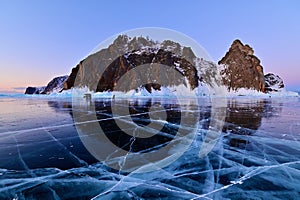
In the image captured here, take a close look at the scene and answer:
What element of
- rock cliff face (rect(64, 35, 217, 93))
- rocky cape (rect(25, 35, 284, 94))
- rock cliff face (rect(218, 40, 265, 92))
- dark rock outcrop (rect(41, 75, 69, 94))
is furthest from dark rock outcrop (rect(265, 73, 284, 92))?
dark rock outcrop (rect(41, 75, 69, 94))

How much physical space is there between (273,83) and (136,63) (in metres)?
61.6

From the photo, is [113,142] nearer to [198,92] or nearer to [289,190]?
[289,190]

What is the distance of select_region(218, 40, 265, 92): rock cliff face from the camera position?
69.1 meters

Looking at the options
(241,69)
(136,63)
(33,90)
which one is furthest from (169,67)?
(33,90)

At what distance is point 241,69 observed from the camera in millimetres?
71062

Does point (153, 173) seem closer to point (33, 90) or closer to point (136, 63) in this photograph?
point (136, 63)

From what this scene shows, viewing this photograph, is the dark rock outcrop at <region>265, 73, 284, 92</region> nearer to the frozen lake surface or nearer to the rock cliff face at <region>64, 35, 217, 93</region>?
the rock cliff face at <region>64, 35, 217, 93</region>

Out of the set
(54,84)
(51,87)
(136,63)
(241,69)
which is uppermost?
(136,63)

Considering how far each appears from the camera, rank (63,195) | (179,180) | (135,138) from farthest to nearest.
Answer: (135,138) < (179,180) < (63,195)

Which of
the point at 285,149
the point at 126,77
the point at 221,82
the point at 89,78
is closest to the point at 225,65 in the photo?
the point at 221,82

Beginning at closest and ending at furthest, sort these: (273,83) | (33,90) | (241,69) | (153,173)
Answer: (153,173), (241,69), (273,83), (33,90)

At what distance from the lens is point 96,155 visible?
11.9 feet

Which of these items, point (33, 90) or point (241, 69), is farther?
point (33, 90)

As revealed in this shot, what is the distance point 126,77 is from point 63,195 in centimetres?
5521
